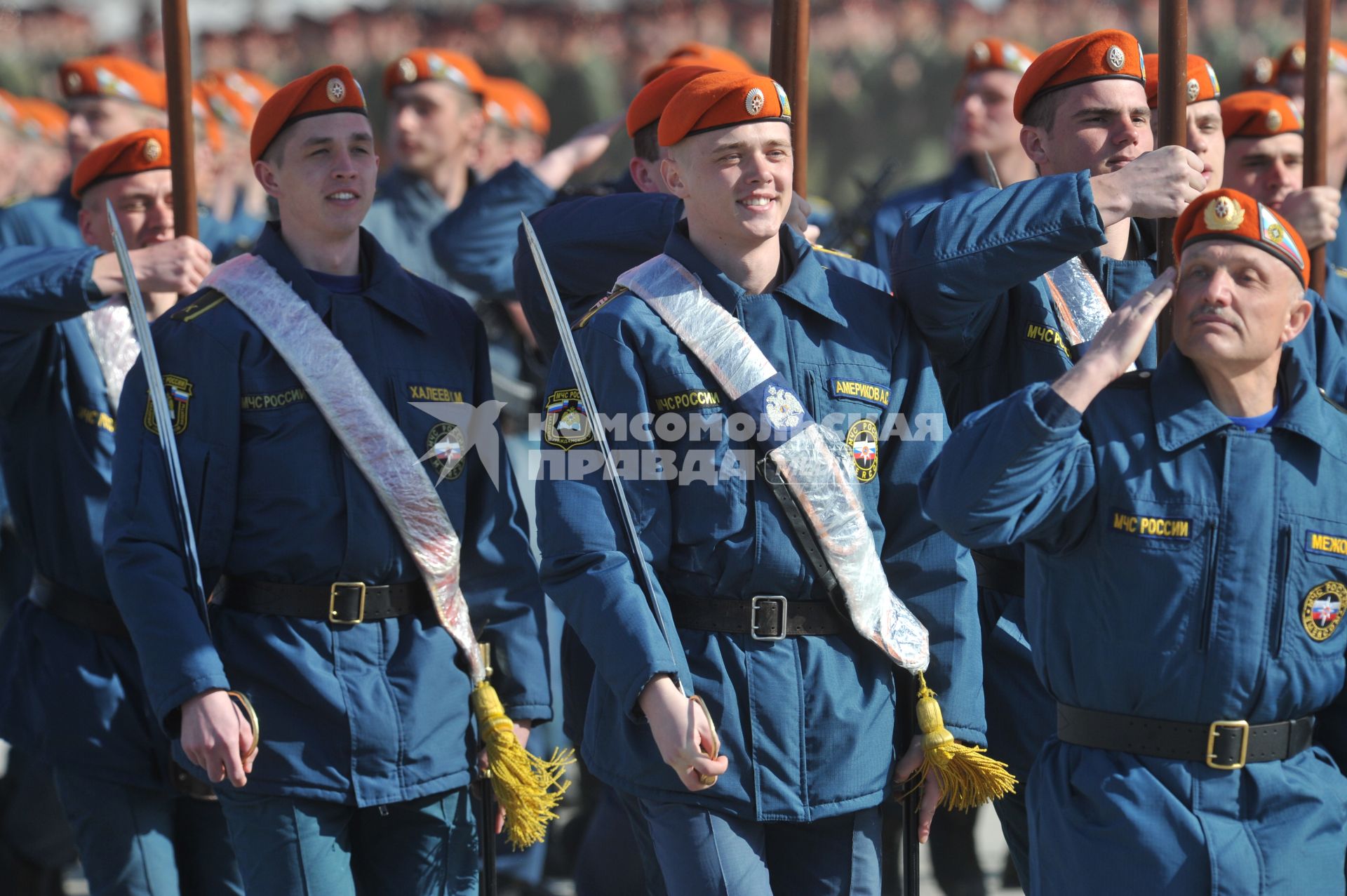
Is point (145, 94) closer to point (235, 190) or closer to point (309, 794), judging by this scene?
point (235, 190)

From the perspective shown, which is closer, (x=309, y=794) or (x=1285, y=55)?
(x=309, y=794)

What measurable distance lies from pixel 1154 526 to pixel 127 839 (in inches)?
106

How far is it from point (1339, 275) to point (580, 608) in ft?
10.8

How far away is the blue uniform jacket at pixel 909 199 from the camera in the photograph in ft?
23.8

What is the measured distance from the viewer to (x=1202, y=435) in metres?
4.00

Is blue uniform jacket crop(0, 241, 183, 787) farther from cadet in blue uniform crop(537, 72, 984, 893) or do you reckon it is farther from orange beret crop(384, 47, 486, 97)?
orange beret crop(384, 47, 486, 97)

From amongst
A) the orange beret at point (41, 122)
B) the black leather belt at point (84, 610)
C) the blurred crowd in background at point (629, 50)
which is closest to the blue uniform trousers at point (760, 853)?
the black leather belt at point (84, 610)

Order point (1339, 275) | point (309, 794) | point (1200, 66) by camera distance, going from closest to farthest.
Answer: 1. point (309, 794)
2. point (1200, 66)
3. point (1339, 275)

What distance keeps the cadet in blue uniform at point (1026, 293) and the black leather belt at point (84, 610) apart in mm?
2174

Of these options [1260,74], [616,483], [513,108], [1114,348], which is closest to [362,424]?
[616,483]

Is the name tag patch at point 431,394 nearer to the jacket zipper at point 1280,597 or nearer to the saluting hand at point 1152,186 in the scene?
the saluting hand at point 1152,186

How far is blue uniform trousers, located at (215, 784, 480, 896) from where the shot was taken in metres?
4.51

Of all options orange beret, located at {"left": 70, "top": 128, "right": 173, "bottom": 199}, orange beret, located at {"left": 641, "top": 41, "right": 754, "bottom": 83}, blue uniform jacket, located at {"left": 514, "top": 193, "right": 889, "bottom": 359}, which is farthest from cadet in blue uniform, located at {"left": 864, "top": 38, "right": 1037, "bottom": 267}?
orange beret, located at {"left": 70, "top": 128, "right": 173, "bottom": 199}

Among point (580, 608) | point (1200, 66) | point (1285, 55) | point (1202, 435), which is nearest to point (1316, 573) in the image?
point (1202, 435)
